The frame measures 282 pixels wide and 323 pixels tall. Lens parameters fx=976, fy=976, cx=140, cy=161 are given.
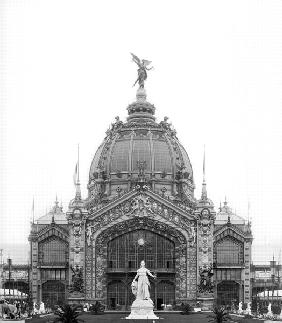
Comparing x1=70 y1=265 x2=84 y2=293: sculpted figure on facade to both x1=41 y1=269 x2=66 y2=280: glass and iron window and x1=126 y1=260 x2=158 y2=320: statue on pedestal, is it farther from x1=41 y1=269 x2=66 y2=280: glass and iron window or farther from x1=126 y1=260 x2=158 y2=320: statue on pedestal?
x1=126 y1=260 x2=158 y2=320: statue on pedestal

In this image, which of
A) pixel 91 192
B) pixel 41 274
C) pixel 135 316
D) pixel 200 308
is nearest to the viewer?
pixel 135 316

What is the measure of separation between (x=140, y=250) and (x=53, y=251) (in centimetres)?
1536

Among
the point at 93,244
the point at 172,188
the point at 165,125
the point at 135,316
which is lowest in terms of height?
the point at 135,316

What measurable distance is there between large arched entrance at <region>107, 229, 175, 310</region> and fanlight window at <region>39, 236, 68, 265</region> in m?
10.5

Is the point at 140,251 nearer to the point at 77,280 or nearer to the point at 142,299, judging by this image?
the point at 77,280

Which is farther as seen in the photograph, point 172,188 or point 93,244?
→ point 172,188

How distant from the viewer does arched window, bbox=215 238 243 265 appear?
137 meters

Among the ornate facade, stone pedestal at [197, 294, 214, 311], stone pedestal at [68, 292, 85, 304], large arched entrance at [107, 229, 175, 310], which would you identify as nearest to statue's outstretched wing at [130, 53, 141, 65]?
the ornate facade

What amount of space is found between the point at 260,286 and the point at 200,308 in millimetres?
29694

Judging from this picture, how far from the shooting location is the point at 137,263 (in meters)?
127

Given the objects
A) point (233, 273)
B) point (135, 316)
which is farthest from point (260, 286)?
point (135, 316)

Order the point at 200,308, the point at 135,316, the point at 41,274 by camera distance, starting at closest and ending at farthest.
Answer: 1. the point at 135,316
2. the point at 200,308
3. the point at 41,274

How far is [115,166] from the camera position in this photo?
141 metres

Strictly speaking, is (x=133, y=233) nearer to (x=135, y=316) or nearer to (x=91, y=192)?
(x=91, y=192)
